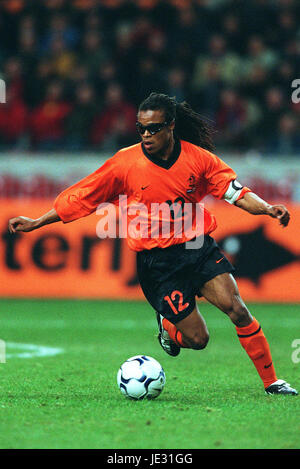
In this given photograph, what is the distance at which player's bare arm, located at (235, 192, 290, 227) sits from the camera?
5.86 m

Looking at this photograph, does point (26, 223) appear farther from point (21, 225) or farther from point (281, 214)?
point (281, 214)

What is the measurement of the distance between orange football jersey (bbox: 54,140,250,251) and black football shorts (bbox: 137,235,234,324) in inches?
3.9

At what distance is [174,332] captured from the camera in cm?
653

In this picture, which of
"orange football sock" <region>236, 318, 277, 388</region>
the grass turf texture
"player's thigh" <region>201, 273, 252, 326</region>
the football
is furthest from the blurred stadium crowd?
the football

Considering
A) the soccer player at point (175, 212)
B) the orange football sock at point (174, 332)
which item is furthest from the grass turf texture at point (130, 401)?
the soccer player at point (175, 212)

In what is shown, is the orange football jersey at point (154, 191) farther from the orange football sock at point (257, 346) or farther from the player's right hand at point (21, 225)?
the orange football sock at point (257, 346)

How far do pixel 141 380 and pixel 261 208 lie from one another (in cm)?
149

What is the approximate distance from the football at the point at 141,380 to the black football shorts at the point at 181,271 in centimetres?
47

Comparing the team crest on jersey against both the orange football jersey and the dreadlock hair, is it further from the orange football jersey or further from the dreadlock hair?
the dreadlock hair

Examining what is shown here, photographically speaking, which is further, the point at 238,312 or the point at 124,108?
the point at 124,108

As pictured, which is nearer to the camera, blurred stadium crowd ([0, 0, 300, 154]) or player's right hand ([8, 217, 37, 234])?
player's right hand ([8, 217, 37, 234])

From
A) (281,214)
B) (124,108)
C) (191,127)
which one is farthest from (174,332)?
(124,108)

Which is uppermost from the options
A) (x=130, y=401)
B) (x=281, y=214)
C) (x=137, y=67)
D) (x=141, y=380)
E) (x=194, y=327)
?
(x=137, y=67)
